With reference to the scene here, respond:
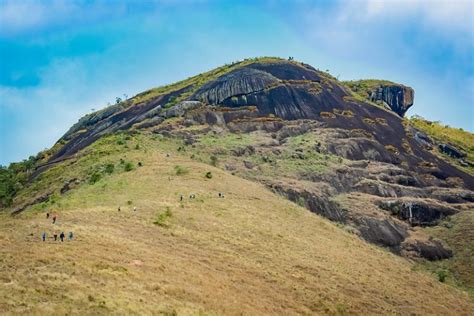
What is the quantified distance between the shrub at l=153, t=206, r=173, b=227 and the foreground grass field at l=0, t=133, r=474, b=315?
0.13 metres

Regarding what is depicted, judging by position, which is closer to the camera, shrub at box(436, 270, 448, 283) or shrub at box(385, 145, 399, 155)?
shrub at box(436, 270, 448, 283)

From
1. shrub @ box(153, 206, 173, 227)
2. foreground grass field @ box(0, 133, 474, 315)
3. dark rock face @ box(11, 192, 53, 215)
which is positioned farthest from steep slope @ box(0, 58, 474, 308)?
shrub @ box(153, 206, 173, 227)

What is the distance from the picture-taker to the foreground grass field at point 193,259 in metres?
26.9

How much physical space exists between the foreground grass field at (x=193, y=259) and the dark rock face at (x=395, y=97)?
3253 inches

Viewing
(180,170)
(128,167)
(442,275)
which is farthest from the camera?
(128,167)

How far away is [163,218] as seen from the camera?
45.9 metres


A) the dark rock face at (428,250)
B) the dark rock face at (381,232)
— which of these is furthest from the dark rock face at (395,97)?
the dark rock face at (428,250)

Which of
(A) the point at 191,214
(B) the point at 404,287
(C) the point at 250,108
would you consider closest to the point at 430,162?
(C) the point at 250,108

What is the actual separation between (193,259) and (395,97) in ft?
377

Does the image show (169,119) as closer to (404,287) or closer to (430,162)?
(430,162)

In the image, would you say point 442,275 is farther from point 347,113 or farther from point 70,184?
point 347,113

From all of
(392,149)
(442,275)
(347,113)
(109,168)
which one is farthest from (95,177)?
(347,113)

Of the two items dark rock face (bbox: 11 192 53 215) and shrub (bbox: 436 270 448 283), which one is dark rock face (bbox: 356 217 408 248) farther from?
dark rock face (bbox: 11 192 53 215)

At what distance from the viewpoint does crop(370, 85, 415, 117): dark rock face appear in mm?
137875
